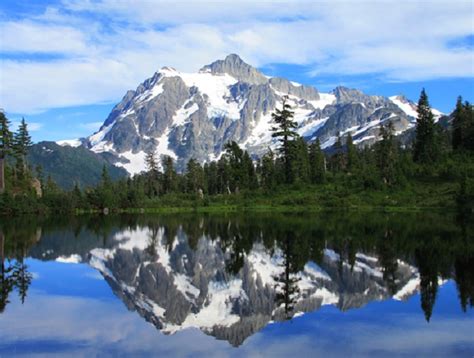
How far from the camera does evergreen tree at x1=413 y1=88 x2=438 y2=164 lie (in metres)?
119

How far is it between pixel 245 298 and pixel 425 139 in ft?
346

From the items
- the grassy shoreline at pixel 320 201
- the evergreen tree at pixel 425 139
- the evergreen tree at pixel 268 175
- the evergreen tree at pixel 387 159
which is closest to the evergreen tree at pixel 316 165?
the grassy shoreline at pixel 320 201

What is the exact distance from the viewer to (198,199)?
128500 millimetres

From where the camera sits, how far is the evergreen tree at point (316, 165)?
397 ft

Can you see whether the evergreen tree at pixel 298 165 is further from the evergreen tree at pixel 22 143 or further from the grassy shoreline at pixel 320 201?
the evergreen tree at pixel 22 143

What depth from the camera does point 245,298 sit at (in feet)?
82.5

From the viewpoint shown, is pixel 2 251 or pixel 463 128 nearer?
pixel 2 251

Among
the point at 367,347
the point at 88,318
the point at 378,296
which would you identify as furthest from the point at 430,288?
the point at 88,318

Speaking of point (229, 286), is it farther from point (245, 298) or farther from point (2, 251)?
point (2, 251)

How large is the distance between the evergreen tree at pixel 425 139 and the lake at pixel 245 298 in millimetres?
78048

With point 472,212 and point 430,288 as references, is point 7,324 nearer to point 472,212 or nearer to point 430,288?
point 430,288

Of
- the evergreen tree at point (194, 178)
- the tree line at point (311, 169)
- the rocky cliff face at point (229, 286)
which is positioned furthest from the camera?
the evergreen tree at point (194, 178)

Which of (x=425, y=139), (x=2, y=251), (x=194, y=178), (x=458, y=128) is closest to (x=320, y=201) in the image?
(x=425, y=139)


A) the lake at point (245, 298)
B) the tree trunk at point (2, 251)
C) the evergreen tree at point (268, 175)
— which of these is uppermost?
the evergreen tree at point (268, 175)
